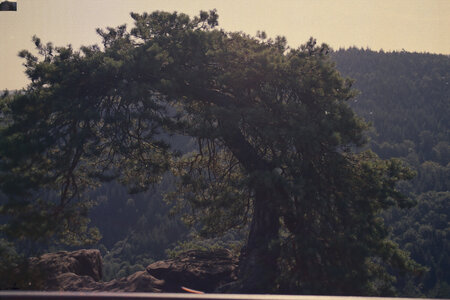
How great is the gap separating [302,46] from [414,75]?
144181mm

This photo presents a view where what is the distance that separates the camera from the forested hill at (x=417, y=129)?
63.6m

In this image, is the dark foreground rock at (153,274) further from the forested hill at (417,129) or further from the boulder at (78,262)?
the forested hill at (417,129)

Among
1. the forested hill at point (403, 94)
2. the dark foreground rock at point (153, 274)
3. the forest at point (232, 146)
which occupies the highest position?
the forested hill at point (403, 94)

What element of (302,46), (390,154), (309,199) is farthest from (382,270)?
(390,154)

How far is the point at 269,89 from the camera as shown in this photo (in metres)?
9.19

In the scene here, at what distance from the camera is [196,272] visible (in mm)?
9359

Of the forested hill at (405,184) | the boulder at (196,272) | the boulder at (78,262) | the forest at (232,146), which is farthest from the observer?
the forested hill at (405,184)

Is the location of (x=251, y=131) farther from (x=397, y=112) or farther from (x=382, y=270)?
(x=397, y=112)

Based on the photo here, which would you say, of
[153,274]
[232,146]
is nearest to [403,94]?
[232,146]

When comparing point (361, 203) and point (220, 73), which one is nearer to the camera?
point (361, 203)

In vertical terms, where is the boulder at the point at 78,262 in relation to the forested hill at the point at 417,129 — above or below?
below

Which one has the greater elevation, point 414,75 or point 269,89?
point 414,75

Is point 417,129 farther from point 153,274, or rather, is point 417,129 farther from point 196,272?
point 153,274

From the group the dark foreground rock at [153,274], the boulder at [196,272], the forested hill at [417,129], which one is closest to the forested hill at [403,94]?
the forested hill at [417,129]
